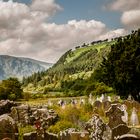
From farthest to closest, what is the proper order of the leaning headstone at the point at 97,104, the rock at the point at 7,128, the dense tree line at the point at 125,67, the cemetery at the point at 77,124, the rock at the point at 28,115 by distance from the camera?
1. the dense tree line at the point at 125,67
2. the leaning headstone at the point at 97,104
3. the rock at the point at 28,115
4. the rock at the point at 7,128
5. the cemetery at the point at 77,124

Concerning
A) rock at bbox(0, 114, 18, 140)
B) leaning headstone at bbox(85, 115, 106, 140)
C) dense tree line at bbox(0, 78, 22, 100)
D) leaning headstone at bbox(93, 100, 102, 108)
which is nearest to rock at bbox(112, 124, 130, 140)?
leaning headstone at bbox(85, 115, 106, 140)

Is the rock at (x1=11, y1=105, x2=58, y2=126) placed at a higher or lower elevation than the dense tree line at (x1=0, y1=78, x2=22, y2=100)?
lower

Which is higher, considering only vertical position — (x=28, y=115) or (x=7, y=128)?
(x=28, y=115)

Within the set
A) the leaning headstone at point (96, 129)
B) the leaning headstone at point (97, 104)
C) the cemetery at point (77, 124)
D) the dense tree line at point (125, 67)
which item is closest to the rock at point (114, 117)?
the cemetery at point (77, 124)

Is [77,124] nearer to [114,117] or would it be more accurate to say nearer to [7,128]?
[114,117]

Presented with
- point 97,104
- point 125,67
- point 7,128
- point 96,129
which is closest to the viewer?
point 7,128

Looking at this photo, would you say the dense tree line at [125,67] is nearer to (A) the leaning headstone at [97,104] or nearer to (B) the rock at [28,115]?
(A) the leaning headstone at [97,104]

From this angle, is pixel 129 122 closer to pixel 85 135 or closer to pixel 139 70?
pixel 85 135

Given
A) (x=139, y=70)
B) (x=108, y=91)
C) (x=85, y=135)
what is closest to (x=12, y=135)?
(x=85, y=135)

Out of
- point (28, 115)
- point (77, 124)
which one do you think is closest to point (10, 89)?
point (28, 115)

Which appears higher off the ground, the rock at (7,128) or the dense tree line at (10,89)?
the dense tree line at (10,89)

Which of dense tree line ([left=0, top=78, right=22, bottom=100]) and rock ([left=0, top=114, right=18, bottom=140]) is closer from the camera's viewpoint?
rock ([left=0, top=114, right=18, bottom=140])

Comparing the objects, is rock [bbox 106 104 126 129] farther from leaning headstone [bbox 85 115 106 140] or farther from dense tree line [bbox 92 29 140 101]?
dense tree line [bbox 92 29 140 101]

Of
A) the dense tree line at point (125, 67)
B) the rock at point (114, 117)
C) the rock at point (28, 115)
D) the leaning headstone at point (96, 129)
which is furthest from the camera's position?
the dense tree line at point (125, 67)
